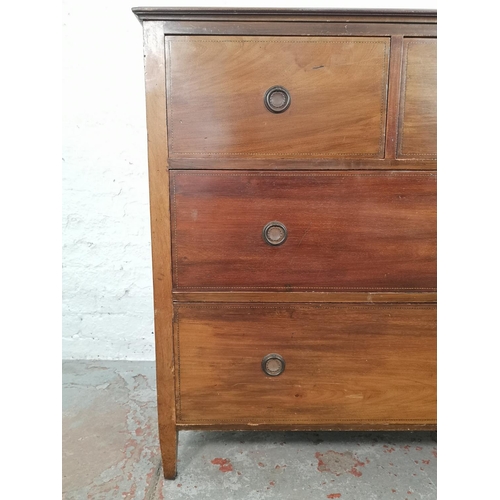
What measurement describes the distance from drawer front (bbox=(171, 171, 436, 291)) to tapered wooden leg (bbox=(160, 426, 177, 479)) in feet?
1.51

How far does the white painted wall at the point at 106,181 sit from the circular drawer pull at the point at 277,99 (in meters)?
0.90

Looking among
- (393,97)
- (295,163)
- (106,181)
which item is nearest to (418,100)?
(393,97)

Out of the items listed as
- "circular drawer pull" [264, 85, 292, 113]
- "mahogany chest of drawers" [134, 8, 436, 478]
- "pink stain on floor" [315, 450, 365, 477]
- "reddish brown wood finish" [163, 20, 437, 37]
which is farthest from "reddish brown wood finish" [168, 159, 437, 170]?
"pink stain on floor" [315, 450, 365, 477]

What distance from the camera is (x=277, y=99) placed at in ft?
3.62

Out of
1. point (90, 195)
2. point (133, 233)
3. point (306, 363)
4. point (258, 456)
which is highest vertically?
point (90, 195)

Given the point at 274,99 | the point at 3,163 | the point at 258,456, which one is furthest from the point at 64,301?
the point at 3,163

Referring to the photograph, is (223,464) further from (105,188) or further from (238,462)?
(105,188)

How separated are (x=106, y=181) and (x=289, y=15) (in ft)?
3.96

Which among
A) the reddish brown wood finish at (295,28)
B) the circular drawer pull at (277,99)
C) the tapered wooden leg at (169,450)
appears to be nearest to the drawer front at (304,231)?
the circular drawer pull at (277,99)

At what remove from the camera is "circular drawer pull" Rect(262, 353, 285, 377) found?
1222 millimetres

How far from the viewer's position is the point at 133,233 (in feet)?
6.52

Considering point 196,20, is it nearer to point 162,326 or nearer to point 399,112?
point 399,112

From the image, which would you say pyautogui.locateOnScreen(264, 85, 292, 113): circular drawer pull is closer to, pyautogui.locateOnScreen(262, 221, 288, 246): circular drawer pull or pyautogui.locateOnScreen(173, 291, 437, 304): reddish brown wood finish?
pyautogui.locateOnScreen(262, 221, 288, 246): circular drawer pull
